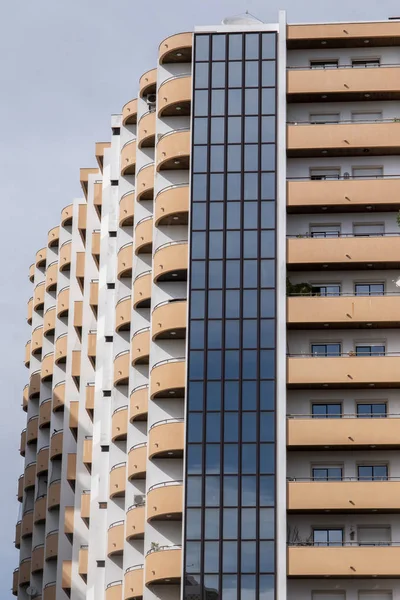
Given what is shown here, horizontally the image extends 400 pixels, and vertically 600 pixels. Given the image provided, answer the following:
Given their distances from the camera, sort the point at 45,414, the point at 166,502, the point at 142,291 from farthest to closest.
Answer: the point at 45,414 → the point at 142,291 → the point at 166,502

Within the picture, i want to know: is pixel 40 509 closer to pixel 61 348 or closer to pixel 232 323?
pixel 61 348

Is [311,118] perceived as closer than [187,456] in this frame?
No

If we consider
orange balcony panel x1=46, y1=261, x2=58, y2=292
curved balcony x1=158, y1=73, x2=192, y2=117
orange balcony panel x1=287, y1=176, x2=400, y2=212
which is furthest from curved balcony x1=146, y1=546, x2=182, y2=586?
orange balcony panel x1=46, y1=261, x2=58, y2=292

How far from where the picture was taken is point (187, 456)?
293 ft

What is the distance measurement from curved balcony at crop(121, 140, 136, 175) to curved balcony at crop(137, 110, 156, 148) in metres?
2.38

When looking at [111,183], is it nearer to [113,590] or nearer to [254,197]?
[254,197]

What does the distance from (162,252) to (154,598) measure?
20017mm

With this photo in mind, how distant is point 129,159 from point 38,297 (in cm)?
3468

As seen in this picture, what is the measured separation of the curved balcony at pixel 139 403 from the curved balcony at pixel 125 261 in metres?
8.84

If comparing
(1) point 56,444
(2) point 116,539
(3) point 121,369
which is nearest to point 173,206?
(3) point 121,369

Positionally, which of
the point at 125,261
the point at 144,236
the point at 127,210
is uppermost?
the point at 127,210

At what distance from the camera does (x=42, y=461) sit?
129125 millimetres

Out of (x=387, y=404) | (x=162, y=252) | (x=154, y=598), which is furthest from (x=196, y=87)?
(x=154, y=598)

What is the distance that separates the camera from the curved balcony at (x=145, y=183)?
101994 millimetres
